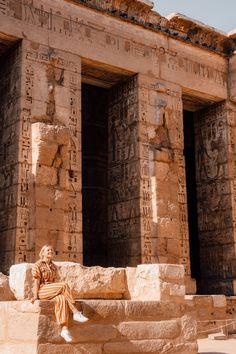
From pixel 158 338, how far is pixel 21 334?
1.43m

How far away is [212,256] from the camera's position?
11891mm

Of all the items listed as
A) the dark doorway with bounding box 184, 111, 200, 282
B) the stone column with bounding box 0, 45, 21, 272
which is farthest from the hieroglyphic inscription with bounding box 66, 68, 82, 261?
the dark doorway with bounding box 184, 111, 200, 282

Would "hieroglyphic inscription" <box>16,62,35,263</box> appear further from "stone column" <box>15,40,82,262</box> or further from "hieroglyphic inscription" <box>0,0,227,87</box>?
"hieroglyphic inscription" <box>0,0,227,87</box>


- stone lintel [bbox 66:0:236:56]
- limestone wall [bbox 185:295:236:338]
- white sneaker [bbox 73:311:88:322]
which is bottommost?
limestone wall [bbox 185:295:236:338]

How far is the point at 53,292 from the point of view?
184 inches

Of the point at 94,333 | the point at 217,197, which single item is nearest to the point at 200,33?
the point at 217,197

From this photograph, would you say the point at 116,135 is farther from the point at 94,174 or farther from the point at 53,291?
the point at 53,291

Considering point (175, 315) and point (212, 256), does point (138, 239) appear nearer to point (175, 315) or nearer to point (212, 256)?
point (212, 256)

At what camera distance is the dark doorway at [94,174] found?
12328 mm

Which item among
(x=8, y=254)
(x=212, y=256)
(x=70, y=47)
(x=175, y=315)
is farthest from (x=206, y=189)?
(x=175, y=315)

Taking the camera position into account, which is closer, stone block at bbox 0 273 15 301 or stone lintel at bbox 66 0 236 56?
stone block at bbox 0 273 15 301

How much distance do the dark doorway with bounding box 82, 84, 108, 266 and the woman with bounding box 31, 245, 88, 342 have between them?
7198mm

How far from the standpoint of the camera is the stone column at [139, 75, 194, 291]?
10.0 m

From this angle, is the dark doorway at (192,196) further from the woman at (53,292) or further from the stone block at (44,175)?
the woman at (53,292)
